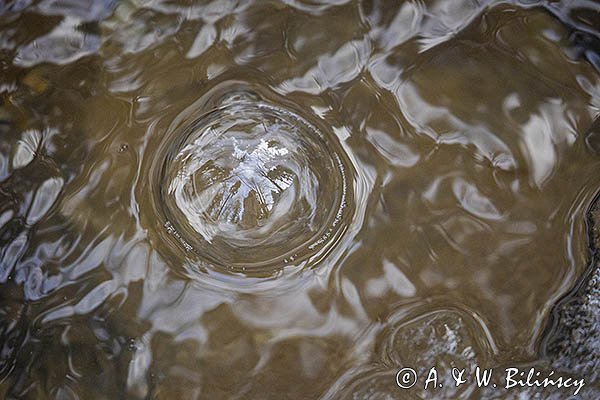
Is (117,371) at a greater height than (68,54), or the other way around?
(68,54)

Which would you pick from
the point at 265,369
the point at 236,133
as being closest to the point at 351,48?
the point at 236,133

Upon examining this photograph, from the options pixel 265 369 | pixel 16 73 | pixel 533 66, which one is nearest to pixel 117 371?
pixel 265 369

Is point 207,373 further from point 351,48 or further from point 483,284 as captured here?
point 351,48

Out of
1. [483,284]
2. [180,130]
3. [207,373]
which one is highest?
[180,130]

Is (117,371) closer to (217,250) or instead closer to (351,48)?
(217,250)
